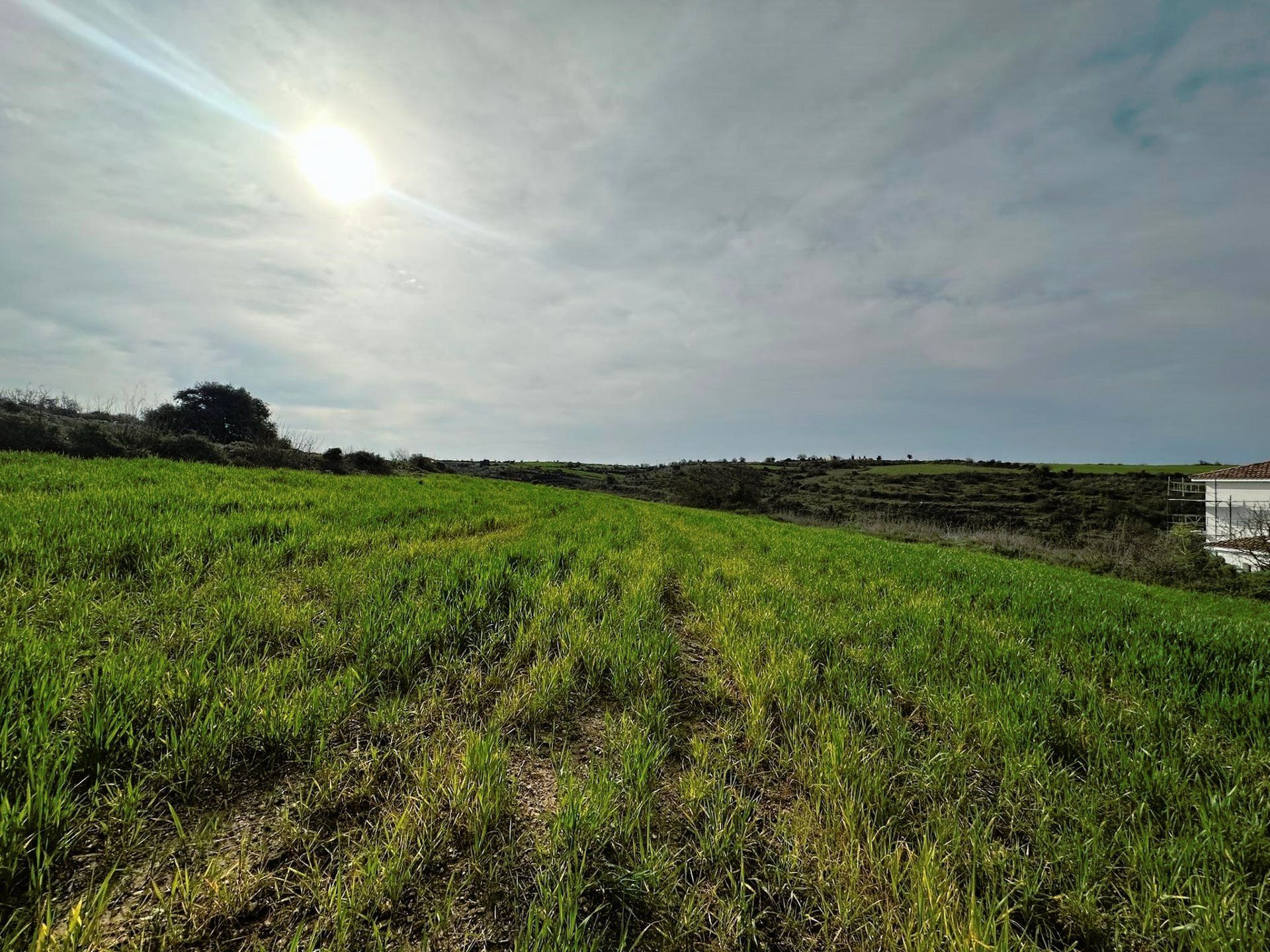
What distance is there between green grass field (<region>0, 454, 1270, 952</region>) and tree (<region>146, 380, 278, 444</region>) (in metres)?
36.6

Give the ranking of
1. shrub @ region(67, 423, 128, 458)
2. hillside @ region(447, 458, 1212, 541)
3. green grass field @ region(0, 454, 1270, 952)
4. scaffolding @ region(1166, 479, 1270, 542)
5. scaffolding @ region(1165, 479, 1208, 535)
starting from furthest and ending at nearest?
hillside @ region(447, 458, 1212, 541)
scaffolding @ region(1165, 479, 1208, 535)
scaffolding @ region(1166, 479, 1270, 542)
shrub @ region(67, 423, 128, 458)
green grass field @ region(0, 454, 1270, 952)

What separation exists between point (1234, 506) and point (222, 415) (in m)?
73.3

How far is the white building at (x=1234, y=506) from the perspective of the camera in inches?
1049

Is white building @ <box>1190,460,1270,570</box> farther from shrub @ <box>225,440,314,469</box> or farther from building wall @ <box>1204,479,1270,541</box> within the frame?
shrub @ <box>225,440,314,469</box>

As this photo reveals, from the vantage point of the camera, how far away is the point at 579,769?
2.51m

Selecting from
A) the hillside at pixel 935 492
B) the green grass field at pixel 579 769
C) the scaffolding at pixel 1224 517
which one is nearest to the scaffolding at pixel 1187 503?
the scaffolding at pixel 1224 517

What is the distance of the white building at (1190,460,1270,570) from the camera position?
87.4ft

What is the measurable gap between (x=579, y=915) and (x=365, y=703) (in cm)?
191

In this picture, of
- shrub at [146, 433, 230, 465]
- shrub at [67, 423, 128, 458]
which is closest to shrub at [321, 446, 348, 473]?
shrub at [146, 433, 230, 465]

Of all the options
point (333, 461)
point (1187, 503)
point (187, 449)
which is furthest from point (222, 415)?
point (1187, 503)

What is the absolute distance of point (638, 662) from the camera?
3.58 m

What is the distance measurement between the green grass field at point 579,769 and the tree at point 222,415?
36.6 metres

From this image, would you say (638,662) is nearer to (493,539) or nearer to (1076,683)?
(1076,683)

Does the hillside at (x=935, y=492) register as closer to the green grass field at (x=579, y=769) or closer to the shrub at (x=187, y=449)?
the shrub at (x=187, y=449)
